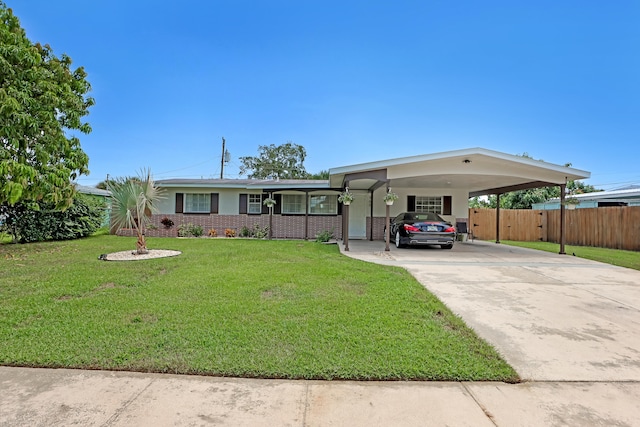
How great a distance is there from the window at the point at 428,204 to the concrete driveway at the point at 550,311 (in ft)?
23.2

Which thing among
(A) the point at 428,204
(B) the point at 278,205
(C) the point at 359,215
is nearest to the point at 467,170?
(A) the point at 428,204

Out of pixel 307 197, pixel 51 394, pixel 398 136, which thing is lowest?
pixel 51 394

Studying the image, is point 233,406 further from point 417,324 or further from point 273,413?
point 417,324

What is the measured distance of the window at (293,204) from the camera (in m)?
15.9

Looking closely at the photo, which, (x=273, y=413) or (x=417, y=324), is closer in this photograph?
(x=273, y=413)

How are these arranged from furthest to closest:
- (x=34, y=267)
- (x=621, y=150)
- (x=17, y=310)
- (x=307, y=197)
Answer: (x=621, y=150), (x=307, y=197), (x=34, y=267), (x=17, y=310)

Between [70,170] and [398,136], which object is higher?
[398,136]

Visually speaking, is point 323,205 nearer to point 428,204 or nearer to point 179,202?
point 428,204

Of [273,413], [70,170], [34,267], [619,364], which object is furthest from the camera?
[70,170]

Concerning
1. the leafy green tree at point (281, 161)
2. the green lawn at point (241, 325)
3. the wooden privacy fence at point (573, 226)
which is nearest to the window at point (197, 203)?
the green lawn at point (241, 325)

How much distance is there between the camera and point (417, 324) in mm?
3854

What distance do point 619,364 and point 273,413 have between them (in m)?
3.21

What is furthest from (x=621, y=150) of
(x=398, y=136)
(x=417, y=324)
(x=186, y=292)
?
(x=186, y=292)

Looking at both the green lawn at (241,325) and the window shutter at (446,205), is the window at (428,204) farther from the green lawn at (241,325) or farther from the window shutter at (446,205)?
the green lawn at (241,325)
